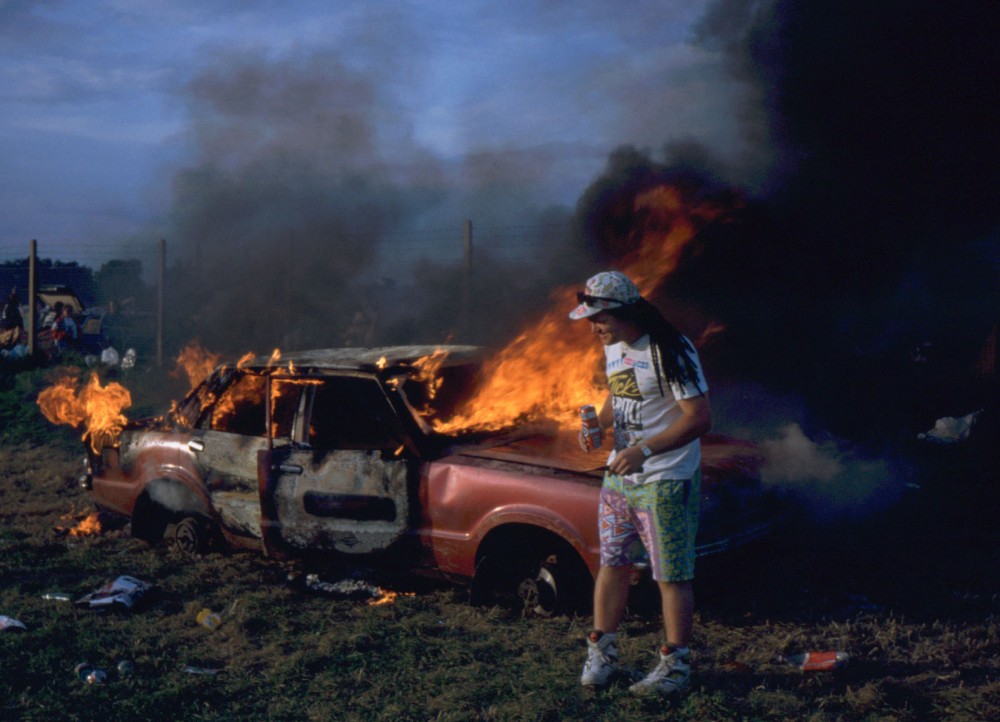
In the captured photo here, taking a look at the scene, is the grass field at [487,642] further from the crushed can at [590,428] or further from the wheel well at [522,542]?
the crushed can at [590,428]

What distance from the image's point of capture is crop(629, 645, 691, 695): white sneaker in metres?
3.82

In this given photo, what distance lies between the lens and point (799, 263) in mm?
8562

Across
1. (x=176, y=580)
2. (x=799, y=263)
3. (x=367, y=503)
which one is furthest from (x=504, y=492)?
(x=799, y=263)

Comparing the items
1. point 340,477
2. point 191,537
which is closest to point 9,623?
point 191,537

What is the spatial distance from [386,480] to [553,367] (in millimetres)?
1591

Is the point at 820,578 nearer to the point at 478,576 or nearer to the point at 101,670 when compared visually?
the point at 478,576

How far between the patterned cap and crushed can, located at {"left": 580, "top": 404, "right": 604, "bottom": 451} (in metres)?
0.49

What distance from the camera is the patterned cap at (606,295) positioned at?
12.5 feet

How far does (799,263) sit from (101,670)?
693 cm

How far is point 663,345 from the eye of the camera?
3.74 m

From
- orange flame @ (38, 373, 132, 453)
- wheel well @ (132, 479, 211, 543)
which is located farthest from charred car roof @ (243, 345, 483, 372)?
orange flame @ (38, 373, 132, 453)

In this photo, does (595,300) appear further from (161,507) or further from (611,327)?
(161,507)

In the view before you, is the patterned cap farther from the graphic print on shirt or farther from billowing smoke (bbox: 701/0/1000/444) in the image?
billowing smoke (bbox: 701/0/1000/444)

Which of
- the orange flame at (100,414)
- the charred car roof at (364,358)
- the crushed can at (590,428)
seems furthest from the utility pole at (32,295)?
the crushed can at (590,428)
